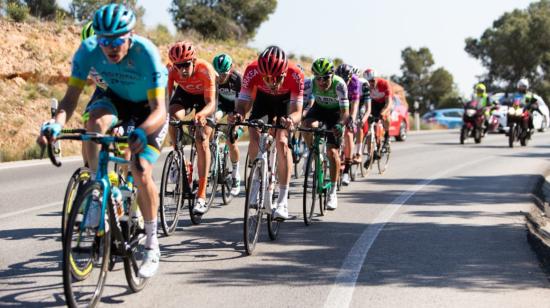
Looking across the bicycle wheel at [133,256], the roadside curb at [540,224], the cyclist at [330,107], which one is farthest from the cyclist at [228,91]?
the bicycle wheel at [133,256]

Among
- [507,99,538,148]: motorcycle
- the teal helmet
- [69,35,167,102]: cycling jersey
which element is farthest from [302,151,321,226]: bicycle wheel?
[507,99,538,148]: motorcycle

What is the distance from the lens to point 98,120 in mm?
6195

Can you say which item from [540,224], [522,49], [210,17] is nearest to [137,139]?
[540,224]

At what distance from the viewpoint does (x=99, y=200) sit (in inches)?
205

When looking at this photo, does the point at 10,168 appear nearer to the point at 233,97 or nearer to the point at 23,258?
the point at 233,97

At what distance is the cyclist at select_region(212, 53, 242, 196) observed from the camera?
10539 millimetres

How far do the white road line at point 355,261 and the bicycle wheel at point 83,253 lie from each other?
5.16 ft

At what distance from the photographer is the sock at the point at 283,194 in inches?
330

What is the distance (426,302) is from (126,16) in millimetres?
2900

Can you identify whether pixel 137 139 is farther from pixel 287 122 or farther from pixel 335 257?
pixel 287 122

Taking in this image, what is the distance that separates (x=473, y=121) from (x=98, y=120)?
21.9m

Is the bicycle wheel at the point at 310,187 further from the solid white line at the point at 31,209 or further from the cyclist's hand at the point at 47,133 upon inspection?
the cyclist's hand at the point at 47,133

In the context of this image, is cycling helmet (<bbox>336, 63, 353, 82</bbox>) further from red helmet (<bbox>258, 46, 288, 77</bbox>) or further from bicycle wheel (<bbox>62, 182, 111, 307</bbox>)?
bicycle wheel (<bbox>62, 182, 111, 307</bbox>)

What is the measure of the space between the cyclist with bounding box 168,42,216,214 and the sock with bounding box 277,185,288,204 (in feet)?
3.51
